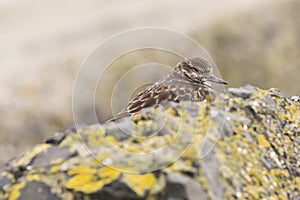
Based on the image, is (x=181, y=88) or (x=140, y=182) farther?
(x=181, y=88)

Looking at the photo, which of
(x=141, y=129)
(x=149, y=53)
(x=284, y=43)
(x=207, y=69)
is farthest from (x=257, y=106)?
(x=284, y=43)

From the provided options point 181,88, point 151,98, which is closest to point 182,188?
point 151,98

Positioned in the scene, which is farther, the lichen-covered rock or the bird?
the bird

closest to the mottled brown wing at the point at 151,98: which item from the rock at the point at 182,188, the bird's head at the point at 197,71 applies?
the bird's head at the point at 197,71

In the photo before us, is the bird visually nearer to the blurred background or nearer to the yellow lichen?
the yellow lichen

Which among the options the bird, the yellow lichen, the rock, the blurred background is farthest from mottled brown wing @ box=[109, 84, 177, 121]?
the blurred background

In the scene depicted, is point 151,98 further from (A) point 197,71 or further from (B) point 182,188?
(B) point 182,188

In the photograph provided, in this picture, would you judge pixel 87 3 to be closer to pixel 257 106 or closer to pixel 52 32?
pixel 52 32
